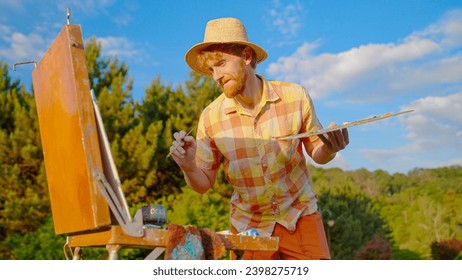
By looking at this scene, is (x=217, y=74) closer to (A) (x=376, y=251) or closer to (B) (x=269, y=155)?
(B) (x=269, y=155)

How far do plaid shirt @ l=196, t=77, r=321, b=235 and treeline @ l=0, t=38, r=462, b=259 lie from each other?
561cm

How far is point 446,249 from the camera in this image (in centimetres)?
1227

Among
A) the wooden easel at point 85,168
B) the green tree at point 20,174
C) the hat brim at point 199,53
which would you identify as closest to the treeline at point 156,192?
the green tree at point 20,174

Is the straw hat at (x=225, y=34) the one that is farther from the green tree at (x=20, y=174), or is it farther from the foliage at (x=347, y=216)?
the foliage at (x=347, y=216)

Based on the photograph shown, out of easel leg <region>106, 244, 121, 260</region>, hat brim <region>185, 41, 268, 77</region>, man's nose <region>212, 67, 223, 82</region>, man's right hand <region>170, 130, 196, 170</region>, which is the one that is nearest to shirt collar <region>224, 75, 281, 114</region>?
hat brim <region>185, 41, 268, 77</region>

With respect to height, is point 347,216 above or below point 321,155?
below

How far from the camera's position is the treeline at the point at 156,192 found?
955 centimetres

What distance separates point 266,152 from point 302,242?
468 mm

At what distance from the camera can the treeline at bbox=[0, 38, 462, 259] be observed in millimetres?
9555

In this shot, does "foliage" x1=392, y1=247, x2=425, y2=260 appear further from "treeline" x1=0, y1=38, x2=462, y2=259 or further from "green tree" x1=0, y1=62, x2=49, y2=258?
"green tree" x1=0, y1=62, x2=49, y2=258

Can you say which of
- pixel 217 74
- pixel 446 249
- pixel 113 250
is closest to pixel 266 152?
pixel 217 74

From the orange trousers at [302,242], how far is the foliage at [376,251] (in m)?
9.50

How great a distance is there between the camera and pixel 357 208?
12703mm
